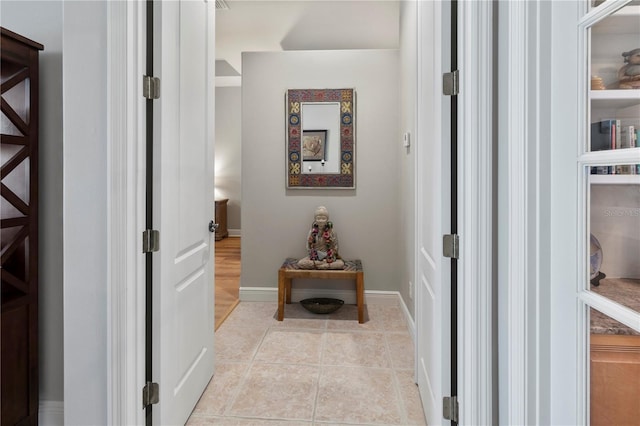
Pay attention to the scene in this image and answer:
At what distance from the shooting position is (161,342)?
56.6 inches

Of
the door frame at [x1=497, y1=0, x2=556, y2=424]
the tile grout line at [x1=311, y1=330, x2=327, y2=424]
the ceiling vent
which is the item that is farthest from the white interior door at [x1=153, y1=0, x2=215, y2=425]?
the ceiling vent

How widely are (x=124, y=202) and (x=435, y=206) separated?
1163 millimetres

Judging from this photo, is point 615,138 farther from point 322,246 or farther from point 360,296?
point 322,246

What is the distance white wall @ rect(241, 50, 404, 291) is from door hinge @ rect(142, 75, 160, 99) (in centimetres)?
209

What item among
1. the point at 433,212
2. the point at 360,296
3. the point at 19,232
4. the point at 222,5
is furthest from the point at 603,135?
the point at 222,5

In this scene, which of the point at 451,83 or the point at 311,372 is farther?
the point at 311,372

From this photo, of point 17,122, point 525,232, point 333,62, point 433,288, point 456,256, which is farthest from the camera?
point 333,62

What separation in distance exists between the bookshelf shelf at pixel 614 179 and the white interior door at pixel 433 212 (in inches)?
19.8

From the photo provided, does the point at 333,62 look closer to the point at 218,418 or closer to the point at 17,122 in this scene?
the point at 17,122

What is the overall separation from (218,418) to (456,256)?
1.35m

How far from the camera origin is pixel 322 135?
3441 mm

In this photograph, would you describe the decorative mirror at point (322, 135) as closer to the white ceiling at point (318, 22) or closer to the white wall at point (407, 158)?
the white wall at point (407, 158)

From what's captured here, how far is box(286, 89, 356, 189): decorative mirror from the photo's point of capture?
342 cm

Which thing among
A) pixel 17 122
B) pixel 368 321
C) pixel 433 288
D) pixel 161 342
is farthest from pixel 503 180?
pixel 368 321
